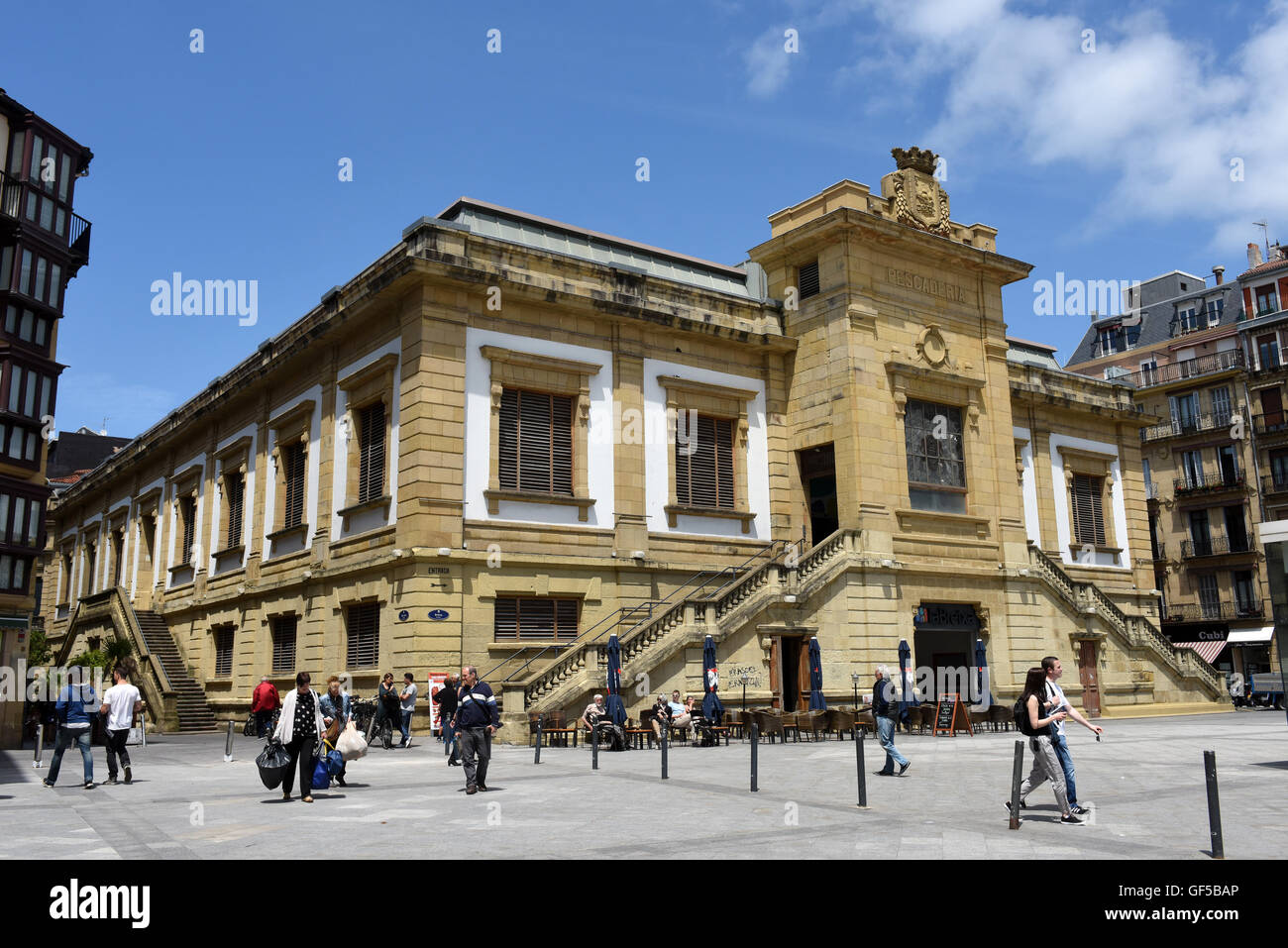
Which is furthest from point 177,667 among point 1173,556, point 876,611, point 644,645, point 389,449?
point 1173,556

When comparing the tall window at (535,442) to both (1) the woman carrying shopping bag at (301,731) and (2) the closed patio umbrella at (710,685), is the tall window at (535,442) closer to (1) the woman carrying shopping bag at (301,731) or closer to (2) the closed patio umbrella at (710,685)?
(2) the closed patio umbrella at (710,685)

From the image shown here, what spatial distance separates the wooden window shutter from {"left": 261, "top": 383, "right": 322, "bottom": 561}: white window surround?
1524cm

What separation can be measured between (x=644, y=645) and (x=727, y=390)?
9921mm

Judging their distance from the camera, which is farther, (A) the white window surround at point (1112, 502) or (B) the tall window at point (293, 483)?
(A) the white window surround at point (1112, 502)

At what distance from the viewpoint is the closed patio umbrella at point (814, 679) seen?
1016 inches

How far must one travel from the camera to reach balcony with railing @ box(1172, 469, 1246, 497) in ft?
173

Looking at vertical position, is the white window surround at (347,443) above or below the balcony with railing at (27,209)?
below

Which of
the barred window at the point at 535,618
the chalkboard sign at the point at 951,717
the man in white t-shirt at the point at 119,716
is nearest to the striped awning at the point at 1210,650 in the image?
the chalkboard sign at the point at 951,717

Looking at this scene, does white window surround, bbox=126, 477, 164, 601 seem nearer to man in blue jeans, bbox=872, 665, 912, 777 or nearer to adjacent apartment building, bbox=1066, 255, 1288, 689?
man in blue jeans, bbox=872, 665, 912, 777

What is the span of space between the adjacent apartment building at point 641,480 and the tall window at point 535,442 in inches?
2.9

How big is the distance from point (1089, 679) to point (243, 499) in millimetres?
29131

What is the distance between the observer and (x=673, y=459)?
30625 mm

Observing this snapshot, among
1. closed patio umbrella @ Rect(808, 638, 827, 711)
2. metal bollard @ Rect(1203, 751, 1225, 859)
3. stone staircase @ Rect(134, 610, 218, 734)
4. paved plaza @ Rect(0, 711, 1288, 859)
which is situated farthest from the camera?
stone staircase @ Rect(134, 610, 218, 734)

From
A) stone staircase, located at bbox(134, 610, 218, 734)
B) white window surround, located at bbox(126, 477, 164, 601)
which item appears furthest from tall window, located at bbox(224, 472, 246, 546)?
white window surround, located at bbox(126, 477, 164, 601)
